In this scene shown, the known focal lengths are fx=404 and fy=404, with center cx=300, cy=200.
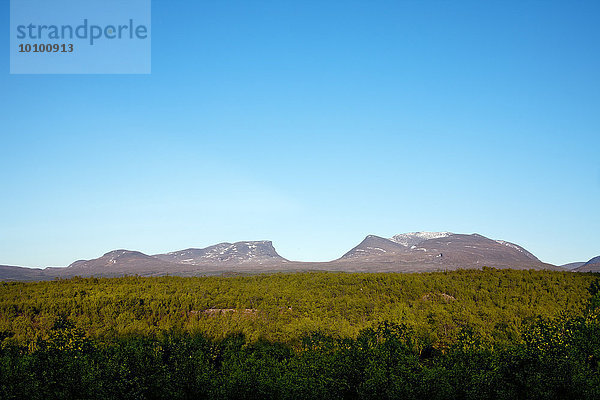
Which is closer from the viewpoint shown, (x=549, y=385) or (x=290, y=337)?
(x=549, y=385)

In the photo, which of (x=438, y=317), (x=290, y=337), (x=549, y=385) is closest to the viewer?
(x=549, y=385)

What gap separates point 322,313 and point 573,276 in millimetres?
29448

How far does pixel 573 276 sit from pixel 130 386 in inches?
1824

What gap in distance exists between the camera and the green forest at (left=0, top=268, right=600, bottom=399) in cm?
2722

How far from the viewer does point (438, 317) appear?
37625 mm

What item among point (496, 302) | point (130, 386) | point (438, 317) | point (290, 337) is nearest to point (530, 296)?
point (496, 302)

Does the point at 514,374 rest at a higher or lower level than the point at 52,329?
lower

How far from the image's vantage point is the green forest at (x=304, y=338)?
89.3ft

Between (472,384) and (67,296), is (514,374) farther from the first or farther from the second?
(67,296)

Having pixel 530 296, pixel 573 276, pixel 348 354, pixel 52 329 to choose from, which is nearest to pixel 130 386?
pixel 52 329

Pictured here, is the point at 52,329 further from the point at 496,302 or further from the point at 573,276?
the point at 573,276

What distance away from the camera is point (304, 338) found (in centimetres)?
3259

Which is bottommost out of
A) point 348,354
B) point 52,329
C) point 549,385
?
point 549,385

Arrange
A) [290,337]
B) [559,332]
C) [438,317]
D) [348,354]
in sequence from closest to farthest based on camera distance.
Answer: [348,354]
[559,332]
[290,337]
[438,317]
